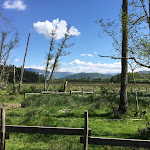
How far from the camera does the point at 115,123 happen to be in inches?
322

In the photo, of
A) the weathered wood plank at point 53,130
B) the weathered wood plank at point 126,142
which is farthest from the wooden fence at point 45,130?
the weathered wood plank at point 126,142

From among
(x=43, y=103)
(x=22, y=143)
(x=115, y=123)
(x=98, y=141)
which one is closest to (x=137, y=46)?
(x=98, y=141)

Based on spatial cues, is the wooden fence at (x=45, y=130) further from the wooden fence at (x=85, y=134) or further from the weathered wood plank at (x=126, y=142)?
the weathered wood plank at (x=126, y=142)

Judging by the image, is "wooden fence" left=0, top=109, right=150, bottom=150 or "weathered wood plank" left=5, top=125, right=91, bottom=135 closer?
"wooden fence" left=0, top=109, right=150, bottom=150

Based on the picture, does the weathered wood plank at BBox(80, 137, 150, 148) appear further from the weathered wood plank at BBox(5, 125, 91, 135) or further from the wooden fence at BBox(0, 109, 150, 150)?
the weathered wood plank at BBox(5, 125, 91, 135)

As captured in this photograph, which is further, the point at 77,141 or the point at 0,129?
the point at 77,141

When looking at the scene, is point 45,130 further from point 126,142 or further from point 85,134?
point 126,142

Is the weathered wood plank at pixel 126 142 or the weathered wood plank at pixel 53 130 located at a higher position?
the weathered wood plank at pixel 53 130

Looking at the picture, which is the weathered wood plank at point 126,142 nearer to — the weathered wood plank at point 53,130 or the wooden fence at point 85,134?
the wooden fence at point 85,134

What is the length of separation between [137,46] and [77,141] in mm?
4290

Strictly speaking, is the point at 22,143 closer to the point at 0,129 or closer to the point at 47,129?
the point at 0,129

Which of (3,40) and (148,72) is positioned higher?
→ (3,40)

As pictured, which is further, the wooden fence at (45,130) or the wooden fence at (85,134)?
the wooden fence at (45,130)

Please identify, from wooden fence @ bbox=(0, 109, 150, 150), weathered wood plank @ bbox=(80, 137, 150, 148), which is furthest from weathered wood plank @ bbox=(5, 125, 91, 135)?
weathered wood plank @ bbox=(80, 137, 150, 148)
